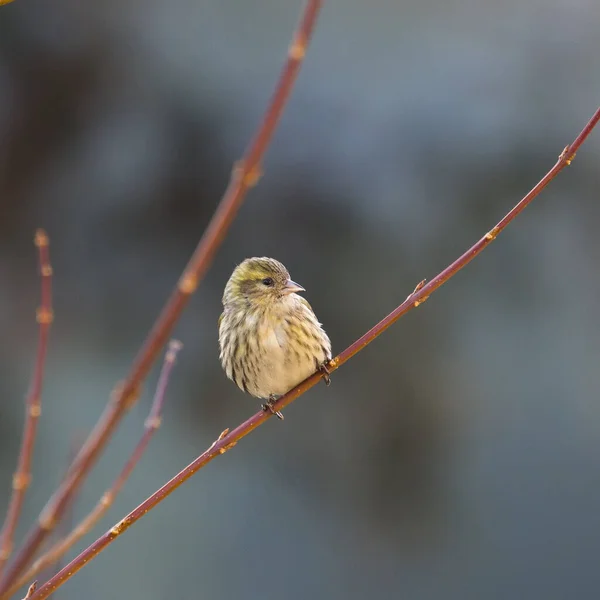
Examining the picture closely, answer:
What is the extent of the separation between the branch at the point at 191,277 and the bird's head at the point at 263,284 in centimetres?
151

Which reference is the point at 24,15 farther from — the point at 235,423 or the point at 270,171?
the point at 235,423

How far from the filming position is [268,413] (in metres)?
1.72

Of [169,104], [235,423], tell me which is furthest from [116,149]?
[235,423]

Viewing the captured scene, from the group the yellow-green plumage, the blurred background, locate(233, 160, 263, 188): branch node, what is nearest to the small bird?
the yellow-green plumage

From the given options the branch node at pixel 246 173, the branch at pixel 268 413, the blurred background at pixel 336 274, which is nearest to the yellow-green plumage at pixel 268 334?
the branch at pixel 268 413

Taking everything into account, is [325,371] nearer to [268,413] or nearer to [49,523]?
[268,413]

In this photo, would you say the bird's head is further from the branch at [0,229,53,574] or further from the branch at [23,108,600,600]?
the branch at [0,229,53,574]

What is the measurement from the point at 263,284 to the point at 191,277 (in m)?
1.56

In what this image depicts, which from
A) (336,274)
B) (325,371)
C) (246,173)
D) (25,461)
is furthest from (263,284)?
(336,274)

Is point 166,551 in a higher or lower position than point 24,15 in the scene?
lower

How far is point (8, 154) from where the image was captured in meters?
4.18

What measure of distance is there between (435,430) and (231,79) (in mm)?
2218

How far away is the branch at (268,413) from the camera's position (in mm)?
1094

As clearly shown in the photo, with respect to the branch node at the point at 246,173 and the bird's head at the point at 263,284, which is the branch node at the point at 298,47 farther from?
the bird's head at the point at 263,284
